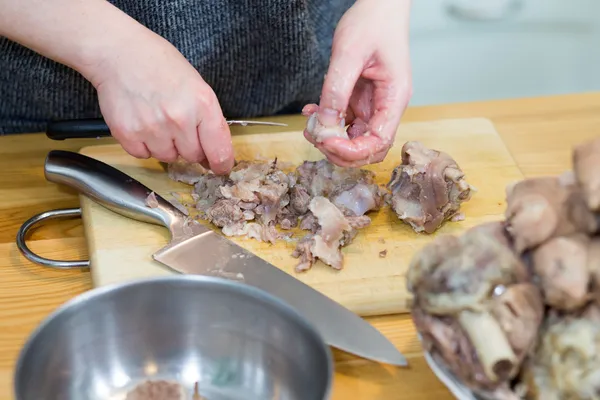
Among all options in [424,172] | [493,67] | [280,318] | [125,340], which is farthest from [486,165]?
[493,67]

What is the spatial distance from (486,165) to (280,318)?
78 centimetres

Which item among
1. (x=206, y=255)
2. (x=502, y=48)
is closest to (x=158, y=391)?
(x=206, y=255)

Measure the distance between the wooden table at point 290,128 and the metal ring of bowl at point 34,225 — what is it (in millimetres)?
16

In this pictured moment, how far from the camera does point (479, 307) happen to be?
0.88 metres

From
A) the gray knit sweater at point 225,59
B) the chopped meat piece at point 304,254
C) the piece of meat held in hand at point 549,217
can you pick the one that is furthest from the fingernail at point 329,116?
the piece of meat held in hand at point 549,217

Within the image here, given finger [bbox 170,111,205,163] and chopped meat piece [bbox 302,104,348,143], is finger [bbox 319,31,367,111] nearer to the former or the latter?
chopped meat piece [bbox 302,104,348,143]

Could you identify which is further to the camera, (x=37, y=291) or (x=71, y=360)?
(x=37, y=291)

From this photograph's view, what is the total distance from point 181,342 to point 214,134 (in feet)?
1.50

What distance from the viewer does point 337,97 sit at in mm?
1400

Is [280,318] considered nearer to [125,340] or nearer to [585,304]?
[125,340]

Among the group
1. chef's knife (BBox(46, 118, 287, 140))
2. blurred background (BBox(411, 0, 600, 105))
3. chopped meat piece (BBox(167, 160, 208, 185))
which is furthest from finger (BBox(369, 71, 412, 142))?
blurred background (BBox(411, 0, 600, 105))

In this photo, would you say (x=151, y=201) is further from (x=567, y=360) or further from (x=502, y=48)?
(x=502, y=48)

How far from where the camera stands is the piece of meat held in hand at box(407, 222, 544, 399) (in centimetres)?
86

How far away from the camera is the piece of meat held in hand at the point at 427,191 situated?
1391 mm
